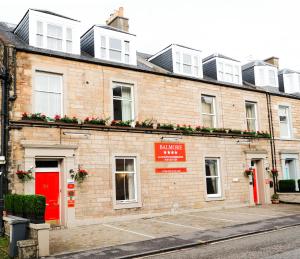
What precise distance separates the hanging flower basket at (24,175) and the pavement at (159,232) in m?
2.26

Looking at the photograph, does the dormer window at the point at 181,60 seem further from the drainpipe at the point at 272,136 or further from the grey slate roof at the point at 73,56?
the drainpipe at the point at 272,136

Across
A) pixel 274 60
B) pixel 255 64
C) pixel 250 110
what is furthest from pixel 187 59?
pixel 274 60

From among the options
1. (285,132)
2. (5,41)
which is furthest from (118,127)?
(285,132)

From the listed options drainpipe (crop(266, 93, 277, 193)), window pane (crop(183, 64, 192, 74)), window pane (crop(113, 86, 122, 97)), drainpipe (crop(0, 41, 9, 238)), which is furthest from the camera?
drainpipe (crop(266, 93, 277, 193))

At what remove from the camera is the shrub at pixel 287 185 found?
2070cm

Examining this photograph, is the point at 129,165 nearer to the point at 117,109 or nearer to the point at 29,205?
the point at 117,109

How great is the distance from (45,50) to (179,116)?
7.48 metres

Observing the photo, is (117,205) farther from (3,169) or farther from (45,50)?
(45,50)

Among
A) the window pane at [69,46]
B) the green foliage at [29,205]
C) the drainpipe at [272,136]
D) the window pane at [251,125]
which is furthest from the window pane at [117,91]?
the drainpipe at [272,136]

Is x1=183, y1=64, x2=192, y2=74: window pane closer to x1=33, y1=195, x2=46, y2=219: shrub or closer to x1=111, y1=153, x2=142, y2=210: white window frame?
x1=111, y1=153, x2=142, y2=210: white window frame

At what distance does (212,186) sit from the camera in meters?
19.1

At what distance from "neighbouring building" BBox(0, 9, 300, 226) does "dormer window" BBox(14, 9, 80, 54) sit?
0.15 ft

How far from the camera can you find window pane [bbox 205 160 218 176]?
1906 centimetres

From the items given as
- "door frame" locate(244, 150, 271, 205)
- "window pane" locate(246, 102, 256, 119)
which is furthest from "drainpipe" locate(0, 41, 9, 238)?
"window pane" locate(246, 102, 256, 119)
